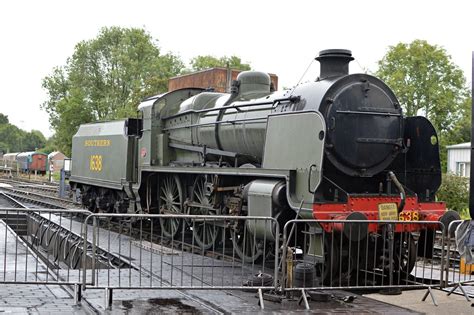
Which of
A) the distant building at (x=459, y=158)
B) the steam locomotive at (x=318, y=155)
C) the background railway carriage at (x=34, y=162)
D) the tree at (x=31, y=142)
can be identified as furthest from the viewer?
the tree at (x=31, y=142)

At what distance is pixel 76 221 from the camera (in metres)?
17.6

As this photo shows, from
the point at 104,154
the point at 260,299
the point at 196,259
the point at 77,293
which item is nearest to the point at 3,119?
the point at 104,154

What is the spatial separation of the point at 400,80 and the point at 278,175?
36929 mm

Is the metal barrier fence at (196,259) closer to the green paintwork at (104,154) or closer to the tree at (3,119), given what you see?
the green paintwork at (104,154)

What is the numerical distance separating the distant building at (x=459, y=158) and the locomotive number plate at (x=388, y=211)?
2778cm

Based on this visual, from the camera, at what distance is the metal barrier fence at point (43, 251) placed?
24.7 ft

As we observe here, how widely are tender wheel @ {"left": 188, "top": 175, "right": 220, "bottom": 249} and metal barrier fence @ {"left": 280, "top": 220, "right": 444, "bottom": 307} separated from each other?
245cm

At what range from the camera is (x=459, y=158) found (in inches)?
1393

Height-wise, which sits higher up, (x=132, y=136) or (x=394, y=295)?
(x=132, y=136)

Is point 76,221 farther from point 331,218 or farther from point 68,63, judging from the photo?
point 68,63

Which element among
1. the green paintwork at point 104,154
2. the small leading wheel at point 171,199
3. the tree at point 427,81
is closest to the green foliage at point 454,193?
the small leading wheel at point 171,199

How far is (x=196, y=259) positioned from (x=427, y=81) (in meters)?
37.6

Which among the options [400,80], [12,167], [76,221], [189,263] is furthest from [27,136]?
[189,263]

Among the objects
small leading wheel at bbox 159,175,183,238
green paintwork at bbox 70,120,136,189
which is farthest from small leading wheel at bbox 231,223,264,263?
green paintwork at bbox 70,120,136,189
